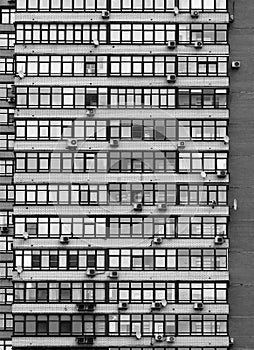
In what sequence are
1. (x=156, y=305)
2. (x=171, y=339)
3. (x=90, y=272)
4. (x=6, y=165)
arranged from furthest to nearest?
1. (x=6, y=165)
2. (x=90, y=272)
3. (x=156, y=305)
4. (x=171, y=339)

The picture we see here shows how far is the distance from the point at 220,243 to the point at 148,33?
12842 mm

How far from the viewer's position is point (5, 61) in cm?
8544

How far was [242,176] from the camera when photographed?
273 feet

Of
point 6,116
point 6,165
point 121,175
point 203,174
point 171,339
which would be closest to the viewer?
point 171,339

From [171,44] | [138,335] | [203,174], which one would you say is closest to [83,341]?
[138,335]

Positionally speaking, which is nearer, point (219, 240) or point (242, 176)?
point (219, 240)

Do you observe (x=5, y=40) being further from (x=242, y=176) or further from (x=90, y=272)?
(x=242, y=176)

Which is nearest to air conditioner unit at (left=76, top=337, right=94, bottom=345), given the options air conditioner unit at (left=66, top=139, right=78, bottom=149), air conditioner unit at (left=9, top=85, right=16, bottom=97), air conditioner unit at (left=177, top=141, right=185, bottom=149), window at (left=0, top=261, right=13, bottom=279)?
window at (left=0, top=261, right=13, bottom=279)

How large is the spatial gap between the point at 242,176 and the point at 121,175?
22.8 ft

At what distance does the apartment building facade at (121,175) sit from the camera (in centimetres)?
8225

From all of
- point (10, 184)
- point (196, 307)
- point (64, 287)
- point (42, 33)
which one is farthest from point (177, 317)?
point (42, 33)

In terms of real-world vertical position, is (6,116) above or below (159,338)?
above

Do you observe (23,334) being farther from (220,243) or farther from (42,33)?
(42,33)

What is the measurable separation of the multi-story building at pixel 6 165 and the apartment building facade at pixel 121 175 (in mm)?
1549
